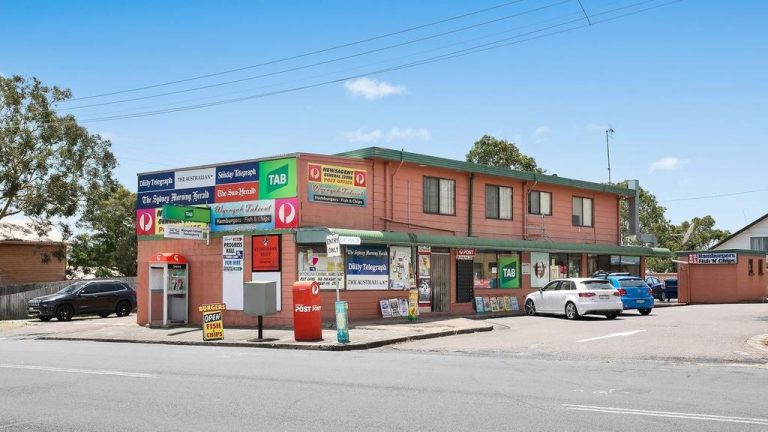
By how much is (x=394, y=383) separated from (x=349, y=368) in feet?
7.45

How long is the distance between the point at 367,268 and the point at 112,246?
1266 inches

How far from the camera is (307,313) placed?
18.9 metres

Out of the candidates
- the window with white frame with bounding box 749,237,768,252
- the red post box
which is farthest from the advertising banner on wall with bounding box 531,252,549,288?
→ the window with white frame with bounding box 749,237,768,252

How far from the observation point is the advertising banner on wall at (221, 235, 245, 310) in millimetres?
24594

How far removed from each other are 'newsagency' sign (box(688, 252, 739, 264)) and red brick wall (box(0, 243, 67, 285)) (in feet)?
122

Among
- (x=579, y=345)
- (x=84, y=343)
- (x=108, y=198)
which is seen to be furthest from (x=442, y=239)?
(x=108, y=198)

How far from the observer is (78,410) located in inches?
362

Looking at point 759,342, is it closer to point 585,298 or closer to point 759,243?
point 585,298

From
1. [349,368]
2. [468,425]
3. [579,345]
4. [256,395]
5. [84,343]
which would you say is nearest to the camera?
[468,425]

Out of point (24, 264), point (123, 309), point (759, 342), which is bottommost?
point (123, 309)

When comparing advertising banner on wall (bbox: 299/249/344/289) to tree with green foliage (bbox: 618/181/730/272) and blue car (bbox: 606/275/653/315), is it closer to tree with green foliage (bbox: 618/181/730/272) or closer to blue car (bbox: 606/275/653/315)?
blue car (bbox: 606/275/653/315)

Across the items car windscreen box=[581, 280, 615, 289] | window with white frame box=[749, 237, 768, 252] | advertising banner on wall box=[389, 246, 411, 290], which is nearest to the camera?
car windscreen box=[581, 280, 615, 289]

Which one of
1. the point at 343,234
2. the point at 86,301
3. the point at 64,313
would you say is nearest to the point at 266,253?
the point at 343,234

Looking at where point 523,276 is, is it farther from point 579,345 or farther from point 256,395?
point 256,395
